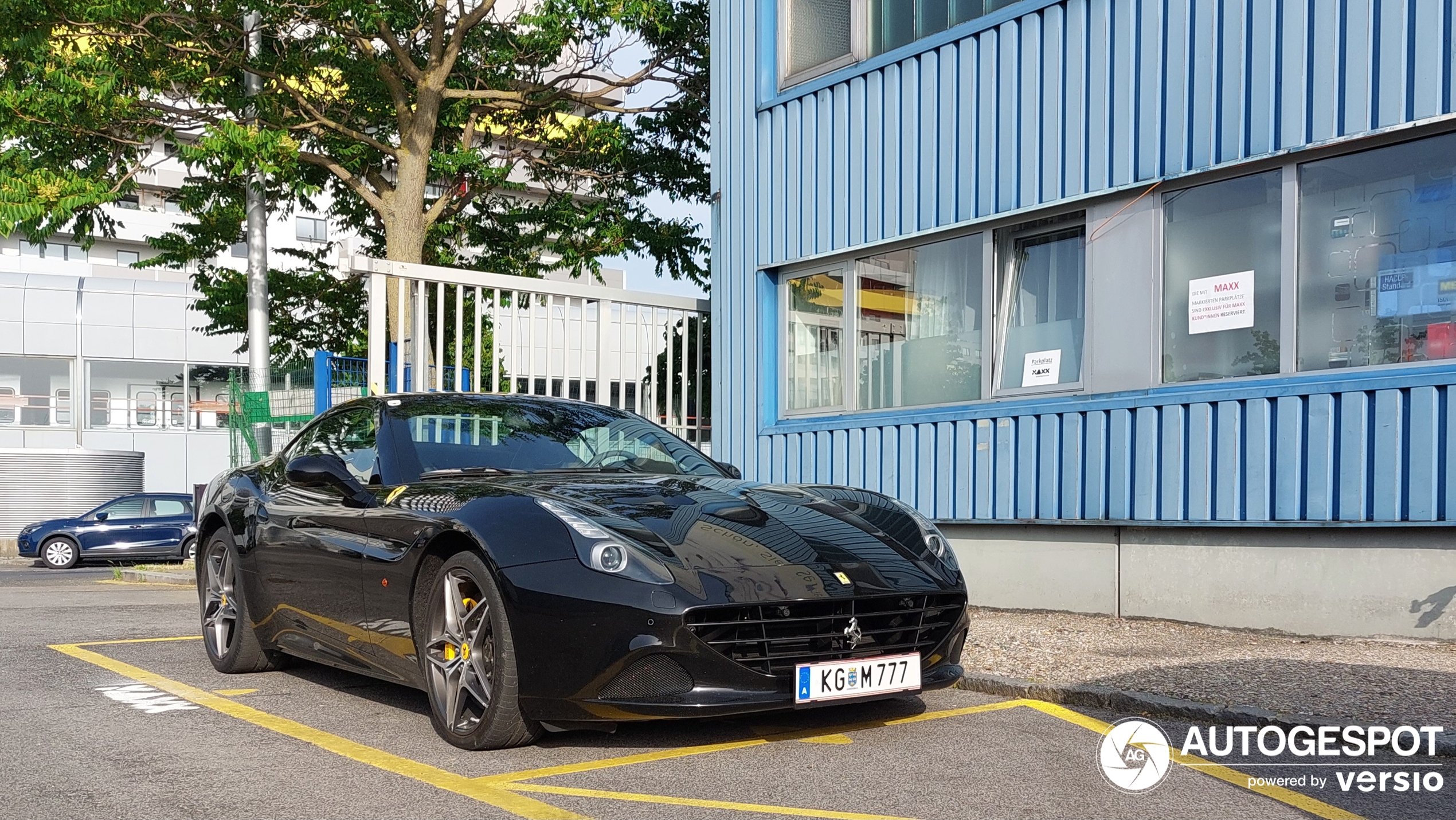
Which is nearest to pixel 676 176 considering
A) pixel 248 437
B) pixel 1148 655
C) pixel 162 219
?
pixel 248 437

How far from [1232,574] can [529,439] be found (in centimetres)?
438

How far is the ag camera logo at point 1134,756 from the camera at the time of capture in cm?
457

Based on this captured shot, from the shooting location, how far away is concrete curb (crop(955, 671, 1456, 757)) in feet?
17.1

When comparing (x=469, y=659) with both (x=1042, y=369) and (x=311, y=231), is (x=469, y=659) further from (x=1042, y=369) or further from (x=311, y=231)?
(x=311, y=231)

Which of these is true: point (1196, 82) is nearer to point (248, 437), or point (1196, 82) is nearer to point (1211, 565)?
point (1211, 565)

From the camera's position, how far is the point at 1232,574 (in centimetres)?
816

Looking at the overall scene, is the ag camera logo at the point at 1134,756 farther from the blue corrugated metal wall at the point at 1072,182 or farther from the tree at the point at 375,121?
the tree at the point at 375,121

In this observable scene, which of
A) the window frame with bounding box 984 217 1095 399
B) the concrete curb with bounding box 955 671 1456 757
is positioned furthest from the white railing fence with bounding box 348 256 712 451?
the concrete curb with bounding box 955 671 1456 757

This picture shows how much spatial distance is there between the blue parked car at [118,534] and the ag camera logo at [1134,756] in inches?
829

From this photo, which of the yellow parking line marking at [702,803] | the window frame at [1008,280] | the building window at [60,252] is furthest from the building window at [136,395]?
the yellow parking line marking at [702,803]

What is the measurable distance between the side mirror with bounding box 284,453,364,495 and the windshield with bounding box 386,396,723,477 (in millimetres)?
235

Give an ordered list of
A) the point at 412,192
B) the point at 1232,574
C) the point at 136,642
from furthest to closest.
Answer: the point at 412,192 → the point at 136,642 → the point at 1232,574

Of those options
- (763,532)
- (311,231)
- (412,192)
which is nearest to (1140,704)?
(763,532)

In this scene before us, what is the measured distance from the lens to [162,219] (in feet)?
207
